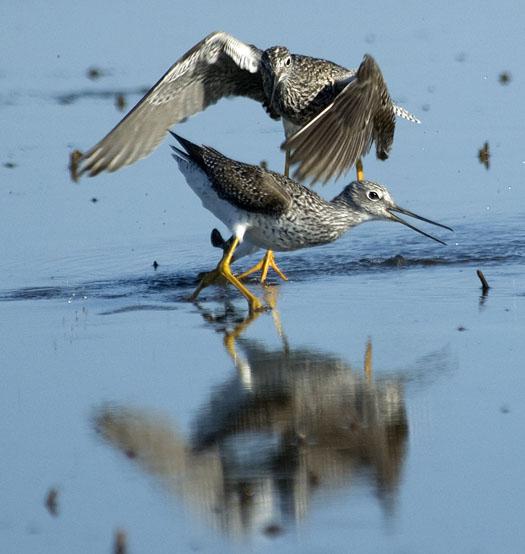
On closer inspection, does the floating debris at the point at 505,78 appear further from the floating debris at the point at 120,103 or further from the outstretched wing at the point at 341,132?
the outstretched wing at the point at 341,132

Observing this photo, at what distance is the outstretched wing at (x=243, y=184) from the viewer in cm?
914

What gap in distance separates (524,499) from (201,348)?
108 inches

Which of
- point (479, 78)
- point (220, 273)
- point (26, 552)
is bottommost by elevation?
point (26, 552)

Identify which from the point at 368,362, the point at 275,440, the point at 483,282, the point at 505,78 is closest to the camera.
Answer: the point at 275,440

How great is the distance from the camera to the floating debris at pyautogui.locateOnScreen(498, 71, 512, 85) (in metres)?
14.0

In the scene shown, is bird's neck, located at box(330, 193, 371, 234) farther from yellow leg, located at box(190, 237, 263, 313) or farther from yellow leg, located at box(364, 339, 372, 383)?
yellow leg, located at box(364, 339, 372, 383)

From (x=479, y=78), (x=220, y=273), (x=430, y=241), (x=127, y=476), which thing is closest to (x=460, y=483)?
(x=127, y=476)

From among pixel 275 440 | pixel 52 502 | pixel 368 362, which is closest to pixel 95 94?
pixel 368 362

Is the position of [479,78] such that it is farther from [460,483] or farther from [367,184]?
[460,483]

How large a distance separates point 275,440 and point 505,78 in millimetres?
8635

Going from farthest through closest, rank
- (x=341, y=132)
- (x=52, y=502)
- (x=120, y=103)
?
(x=120, y=103)
(x=341, y=132)
(x=52, y=502)

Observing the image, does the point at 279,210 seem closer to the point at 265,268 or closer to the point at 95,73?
the point at 265,268

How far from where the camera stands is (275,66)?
10227 millimetres

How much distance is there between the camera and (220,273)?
30.1ft
